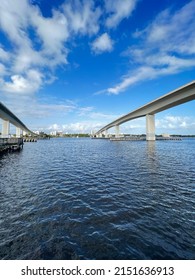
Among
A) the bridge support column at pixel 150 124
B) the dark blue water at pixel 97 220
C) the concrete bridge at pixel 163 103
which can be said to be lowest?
the dark blue water at pixel 97 220

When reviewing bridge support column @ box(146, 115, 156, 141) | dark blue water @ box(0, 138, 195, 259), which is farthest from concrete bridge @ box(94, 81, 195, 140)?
dark blue water @ box(0, 138, 195, 259)

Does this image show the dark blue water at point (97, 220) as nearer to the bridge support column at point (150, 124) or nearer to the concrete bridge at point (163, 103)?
the concrete bridge at point (163, 103)

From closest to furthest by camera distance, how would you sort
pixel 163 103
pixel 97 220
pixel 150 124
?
pixel 97 220 < pixel 163 103 < pixel 150 124

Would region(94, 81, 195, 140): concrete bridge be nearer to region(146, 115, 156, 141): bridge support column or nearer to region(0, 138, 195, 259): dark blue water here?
region(146, 115, 156, 141): bridge support column

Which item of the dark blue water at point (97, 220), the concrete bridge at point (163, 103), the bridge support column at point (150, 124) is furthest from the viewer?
the bridge support column at point (150, 124)

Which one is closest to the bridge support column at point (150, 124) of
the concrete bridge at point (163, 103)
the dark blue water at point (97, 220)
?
the concrete bridge at point (163, 103)

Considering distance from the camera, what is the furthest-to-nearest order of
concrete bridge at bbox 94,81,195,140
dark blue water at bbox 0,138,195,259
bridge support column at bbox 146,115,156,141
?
bridge support column at bbox 146,115,156,141 → concrete bridge at bbox 94,81,195,140 → dark blue water at bbox 0,138,195,259

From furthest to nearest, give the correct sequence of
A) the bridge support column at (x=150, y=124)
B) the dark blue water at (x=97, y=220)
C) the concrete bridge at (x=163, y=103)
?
the bridge support column at (x=150, y=124)
the concrete bridge at (x=163, y=103)
the dark blue water at (x=97, y=220)

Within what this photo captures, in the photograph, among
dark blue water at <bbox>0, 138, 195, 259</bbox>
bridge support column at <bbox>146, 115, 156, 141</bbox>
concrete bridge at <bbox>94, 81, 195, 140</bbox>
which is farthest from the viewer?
bridge support column at <bbox>146, 115, 156, 141</bbox>

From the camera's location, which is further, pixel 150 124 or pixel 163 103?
pixel 150 124

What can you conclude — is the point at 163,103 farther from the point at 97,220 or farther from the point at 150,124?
the point at 97,220

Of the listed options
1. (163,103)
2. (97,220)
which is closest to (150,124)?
(163,103)

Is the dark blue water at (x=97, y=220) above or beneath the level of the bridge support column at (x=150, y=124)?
beneath

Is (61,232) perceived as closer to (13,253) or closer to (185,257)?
(13,253)
